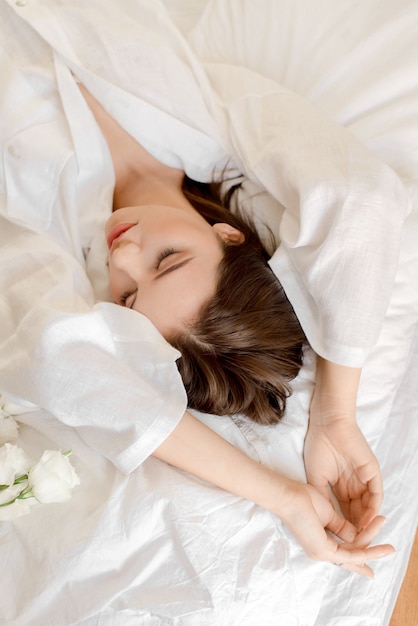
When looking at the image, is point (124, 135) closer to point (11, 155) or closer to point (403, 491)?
point (11, 155)

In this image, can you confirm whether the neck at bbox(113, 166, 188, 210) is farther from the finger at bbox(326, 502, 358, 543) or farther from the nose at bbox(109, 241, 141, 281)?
the finger at bbox(326, 502, 358, 543)

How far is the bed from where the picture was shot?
0.97 metres

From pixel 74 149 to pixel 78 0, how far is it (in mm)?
323

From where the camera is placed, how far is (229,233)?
4.02 feet

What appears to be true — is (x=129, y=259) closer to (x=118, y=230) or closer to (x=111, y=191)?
(x=118, y=230)

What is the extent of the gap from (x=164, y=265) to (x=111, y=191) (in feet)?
1.05

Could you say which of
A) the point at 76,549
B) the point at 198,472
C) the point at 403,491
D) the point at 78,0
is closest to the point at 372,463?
the point at 403,491

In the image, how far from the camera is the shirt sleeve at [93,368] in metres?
0.98

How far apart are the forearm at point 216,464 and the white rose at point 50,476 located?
0.21m

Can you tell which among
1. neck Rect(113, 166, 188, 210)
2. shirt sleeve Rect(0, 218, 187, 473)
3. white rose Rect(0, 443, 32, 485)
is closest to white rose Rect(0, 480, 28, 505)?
white rose Rect(0, 443, 32, 485)

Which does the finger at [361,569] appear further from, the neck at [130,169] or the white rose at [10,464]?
the neck at [130,169]

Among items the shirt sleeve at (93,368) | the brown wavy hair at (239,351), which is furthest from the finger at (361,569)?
the shirt sleeve at (93,368)

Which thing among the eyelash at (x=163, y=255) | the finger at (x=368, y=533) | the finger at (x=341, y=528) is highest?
the eyelash at (x=163, y=255)

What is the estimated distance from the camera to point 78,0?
135cm
